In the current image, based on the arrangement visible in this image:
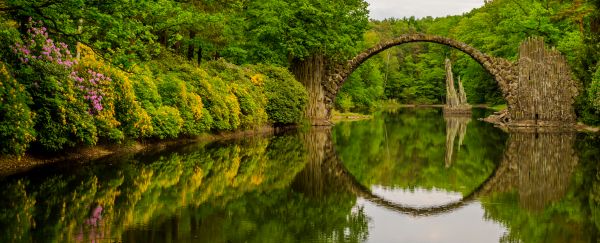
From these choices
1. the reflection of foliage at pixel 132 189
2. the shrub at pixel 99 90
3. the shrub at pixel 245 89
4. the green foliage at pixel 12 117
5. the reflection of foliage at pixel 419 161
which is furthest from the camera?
the shrub at pixel 245 89

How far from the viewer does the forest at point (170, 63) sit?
1288 cm

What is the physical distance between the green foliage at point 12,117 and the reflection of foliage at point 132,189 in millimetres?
973

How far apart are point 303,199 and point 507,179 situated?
460 cm

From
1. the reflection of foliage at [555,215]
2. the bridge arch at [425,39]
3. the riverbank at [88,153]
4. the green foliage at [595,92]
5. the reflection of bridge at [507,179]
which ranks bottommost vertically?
the reflection of foliage at [555,215]

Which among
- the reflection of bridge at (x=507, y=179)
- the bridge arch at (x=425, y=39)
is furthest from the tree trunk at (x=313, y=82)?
the reflection of bridge at (x=507, y=179)

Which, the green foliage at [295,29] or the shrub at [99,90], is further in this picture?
the green foliage at [295,29]

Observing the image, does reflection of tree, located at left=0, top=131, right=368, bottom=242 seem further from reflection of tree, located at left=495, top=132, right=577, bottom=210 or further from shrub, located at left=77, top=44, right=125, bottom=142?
reflection of tree, located at left=495, top=132, right=577, bottom=210

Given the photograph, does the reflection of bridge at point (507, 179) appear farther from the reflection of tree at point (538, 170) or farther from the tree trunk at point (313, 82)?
the tree trunk at point (313, 82)

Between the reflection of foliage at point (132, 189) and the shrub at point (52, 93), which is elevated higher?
the shrub at point (52, 93)

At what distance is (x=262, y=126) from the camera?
2798 centimetres

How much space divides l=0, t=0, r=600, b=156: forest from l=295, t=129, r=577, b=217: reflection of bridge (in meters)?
4.77

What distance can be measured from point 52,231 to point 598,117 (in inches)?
1057

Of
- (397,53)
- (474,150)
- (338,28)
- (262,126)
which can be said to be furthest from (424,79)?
(474,150)

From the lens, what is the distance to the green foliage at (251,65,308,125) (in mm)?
28531
